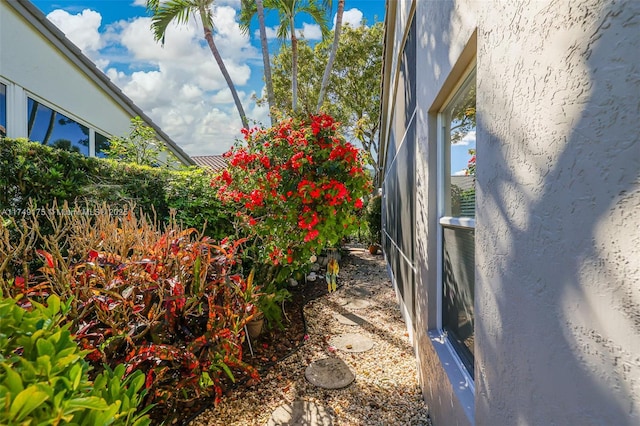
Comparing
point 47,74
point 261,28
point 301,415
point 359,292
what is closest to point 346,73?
point 261,28

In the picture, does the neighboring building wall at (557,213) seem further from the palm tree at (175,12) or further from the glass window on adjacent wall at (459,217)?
the palm tree at (175,12)

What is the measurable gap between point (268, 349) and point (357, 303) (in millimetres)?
2456

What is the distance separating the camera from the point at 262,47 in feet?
30.8

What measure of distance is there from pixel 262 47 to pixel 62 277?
8764 millimetres

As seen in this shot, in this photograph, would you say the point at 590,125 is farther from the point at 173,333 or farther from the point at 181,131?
the point at 181,131

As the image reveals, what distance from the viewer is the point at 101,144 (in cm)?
882

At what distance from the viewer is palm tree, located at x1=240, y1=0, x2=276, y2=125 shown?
350 inches

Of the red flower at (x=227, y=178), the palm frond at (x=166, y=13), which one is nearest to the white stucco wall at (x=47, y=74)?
the palm frond at (x=166, y=13)

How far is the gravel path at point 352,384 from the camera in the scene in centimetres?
296

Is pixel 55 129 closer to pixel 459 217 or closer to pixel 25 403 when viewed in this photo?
pixel 25 403

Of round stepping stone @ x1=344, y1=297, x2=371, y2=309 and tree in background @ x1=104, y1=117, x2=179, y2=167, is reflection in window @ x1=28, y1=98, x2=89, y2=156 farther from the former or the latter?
round stepping stone @ x1=344, y1=297, x2=371, y2=309

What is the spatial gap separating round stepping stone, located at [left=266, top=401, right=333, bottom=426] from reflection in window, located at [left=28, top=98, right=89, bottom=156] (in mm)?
7243

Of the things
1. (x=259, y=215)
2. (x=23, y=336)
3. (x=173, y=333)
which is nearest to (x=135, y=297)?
(x=173, y=333)

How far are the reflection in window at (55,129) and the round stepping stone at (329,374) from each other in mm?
7151
